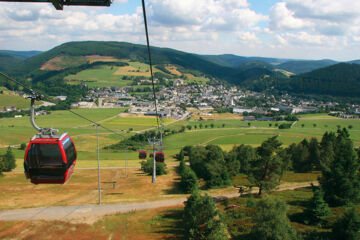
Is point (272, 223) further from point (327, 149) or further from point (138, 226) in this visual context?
point (327, 149)

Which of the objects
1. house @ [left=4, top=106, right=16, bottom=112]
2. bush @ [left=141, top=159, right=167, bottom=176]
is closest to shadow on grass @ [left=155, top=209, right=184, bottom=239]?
bush @ [left=141, top=159, right=167, bottom=176]

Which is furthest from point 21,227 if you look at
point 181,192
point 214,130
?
point 214,130

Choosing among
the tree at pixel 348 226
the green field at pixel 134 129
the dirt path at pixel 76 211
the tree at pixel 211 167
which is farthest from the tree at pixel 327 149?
the dirt path at pixel 76 211

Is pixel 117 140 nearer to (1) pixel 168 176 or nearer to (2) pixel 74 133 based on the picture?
(2) pixel 74 133

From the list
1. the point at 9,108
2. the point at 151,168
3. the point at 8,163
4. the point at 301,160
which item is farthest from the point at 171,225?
the point at 9,108

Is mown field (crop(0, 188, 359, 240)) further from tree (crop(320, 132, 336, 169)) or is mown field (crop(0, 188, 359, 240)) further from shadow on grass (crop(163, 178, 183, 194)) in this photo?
tree (crop(320, 132, 336, 169))

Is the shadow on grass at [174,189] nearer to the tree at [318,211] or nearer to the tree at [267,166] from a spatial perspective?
the tree at [267,166]
